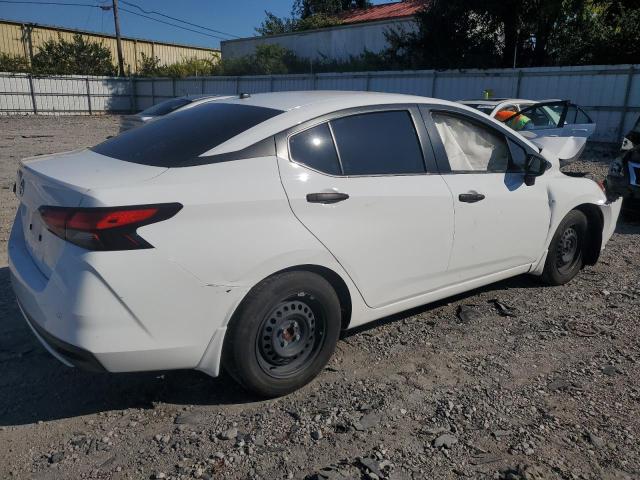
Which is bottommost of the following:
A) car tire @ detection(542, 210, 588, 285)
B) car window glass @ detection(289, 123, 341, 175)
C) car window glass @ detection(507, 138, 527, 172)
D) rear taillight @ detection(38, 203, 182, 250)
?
car tire @ detection(542, 210, 588, 285)

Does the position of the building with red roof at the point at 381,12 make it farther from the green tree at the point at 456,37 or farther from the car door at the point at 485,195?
the car door at the point at 485,195

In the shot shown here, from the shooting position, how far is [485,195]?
12.7 feet

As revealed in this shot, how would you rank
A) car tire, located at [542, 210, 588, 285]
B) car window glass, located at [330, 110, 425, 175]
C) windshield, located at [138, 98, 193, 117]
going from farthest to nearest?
windshield, located at [138, 98, 193, 117], car tire, located at [542, 210, 588, 285], car window glass, located at [330, 110, 425, 175]

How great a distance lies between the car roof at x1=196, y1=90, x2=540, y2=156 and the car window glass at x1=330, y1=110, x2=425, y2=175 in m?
0.10

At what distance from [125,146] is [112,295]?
46.5 inches

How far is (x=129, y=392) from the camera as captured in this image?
3.17 meters

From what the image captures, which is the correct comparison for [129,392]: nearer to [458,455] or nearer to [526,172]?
[458,455]

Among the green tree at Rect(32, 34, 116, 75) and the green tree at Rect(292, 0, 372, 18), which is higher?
the green tree at Rect(292, 0, 372, 18)

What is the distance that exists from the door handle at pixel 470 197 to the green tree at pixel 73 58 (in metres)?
37.1

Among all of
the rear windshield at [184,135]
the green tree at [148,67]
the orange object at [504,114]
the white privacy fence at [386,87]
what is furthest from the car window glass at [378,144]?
the green tree at [148,67]

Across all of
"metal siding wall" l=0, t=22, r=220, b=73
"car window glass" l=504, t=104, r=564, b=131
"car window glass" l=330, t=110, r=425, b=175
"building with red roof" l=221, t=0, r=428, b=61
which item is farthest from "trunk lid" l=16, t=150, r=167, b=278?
"metal siding wall" l=0, t=22, r=220, b=73

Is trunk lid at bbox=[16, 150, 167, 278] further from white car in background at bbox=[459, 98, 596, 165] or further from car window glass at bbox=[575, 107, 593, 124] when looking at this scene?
car window glass at bbox=[575, 107, 593, 124]

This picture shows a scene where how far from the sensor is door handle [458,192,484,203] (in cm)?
372

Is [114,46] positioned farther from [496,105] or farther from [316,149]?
[316,149]
